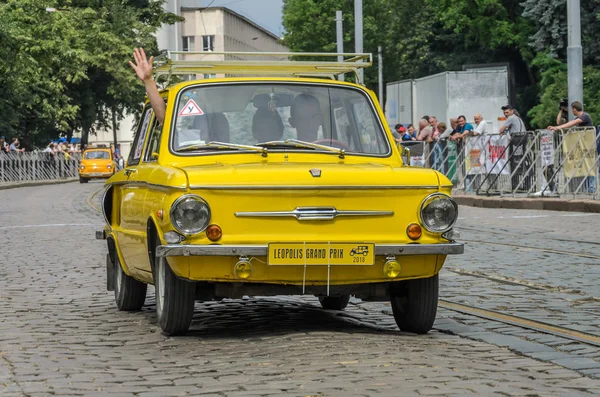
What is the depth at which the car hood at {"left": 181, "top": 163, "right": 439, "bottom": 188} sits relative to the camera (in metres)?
7.47

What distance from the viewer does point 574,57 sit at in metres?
28.7

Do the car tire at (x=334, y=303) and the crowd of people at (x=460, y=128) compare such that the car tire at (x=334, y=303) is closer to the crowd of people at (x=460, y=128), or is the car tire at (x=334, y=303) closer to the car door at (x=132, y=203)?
the car door at (x=132, y=203)

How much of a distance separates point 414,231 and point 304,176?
709mm

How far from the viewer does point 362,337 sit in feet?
24.9

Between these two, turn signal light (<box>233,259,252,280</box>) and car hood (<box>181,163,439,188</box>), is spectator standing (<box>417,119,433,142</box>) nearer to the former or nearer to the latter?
A: car hood (<box>181,163,439,188</box>)

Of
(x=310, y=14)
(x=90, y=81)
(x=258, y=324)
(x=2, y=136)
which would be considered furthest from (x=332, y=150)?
(x=310, y=14)

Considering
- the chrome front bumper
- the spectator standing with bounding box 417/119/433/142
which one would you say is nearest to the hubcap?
the chrome front bumper

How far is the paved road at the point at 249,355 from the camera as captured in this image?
19.7 ft

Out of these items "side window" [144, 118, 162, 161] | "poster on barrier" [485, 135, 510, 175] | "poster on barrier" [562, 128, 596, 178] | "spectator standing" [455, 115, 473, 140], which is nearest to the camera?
"side window" [144, 118, 162, 161]

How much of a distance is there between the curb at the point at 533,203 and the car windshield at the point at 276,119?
14.0 metres

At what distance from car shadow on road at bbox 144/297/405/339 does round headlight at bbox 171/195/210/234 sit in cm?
81

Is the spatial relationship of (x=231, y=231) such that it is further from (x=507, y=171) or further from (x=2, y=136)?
(x=2, y=136)

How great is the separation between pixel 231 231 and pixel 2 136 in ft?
170

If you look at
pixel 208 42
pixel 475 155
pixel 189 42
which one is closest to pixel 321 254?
pixel 475 155
